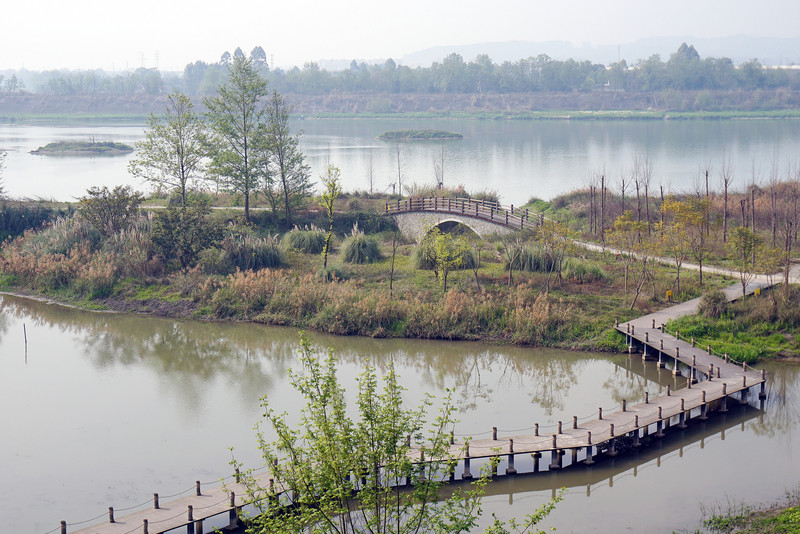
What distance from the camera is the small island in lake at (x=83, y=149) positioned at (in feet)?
305

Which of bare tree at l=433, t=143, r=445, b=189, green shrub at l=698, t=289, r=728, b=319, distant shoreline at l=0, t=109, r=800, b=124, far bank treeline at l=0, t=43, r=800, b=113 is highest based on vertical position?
far bank treeline at l=0, t=43, r=800, b=113

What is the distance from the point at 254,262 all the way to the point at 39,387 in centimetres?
1248

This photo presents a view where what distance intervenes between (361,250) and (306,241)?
339cm

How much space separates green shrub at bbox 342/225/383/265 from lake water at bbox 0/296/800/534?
6.90 meters

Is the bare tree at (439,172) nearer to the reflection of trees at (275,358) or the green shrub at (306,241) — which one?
the green shrub at (306,241)

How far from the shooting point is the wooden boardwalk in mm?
16812

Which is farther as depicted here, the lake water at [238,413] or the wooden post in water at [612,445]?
the wooden post in water at [612,445]

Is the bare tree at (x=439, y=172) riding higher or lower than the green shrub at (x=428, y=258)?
higher

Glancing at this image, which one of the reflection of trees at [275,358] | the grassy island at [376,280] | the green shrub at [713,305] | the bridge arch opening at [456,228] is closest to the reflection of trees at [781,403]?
the grassy island at [376,280]

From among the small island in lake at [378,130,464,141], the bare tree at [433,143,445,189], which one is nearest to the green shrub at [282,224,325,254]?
the bare tree at [433,143,445,189]

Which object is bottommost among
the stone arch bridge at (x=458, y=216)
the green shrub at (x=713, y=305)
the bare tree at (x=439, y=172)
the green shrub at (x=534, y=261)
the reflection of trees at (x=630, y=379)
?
the reflection of trees at (x=630, y=379)

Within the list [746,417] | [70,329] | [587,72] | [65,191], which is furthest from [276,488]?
[587,72]

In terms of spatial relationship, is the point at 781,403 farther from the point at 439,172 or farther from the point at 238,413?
the point at 439,172

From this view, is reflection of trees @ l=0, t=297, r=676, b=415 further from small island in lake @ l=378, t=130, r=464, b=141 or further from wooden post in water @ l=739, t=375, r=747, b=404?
small island in lake @ l=378, t=130, r=464, b=141
